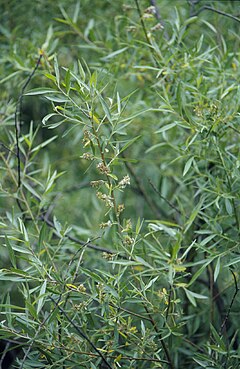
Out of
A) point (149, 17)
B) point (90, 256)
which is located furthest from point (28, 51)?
point (90, 256)

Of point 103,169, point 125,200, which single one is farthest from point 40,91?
point 125,200

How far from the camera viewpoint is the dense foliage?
92cm

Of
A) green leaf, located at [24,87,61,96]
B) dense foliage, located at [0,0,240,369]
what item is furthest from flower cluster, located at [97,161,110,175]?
green leaf, located at [24,87,61,96]

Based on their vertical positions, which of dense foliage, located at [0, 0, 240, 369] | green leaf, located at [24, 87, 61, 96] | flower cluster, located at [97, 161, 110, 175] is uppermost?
green leaf, located at [24, 87, 61, 96]

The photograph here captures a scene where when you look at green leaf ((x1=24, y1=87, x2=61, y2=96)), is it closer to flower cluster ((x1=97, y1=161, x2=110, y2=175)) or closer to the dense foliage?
the dense foliage

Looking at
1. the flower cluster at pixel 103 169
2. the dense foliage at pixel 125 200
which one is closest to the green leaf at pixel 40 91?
the dense foliage at pixel 125 200

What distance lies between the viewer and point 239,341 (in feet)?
4.06

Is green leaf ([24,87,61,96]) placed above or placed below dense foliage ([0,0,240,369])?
above

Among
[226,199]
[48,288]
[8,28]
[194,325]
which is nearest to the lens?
[48,288]

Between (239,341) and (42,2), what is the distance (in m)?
1.11

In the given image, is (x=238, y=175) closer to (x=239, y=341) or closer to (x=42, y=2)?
(x=239, y=341)

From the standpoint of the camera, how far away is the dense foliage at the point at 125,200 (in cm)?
92

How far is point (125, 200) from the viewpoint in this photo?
6.63 ft

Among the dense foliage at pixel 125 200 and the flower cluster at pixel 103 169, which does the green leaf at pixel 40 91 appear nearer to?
the dense foliage at pixel 125 200
